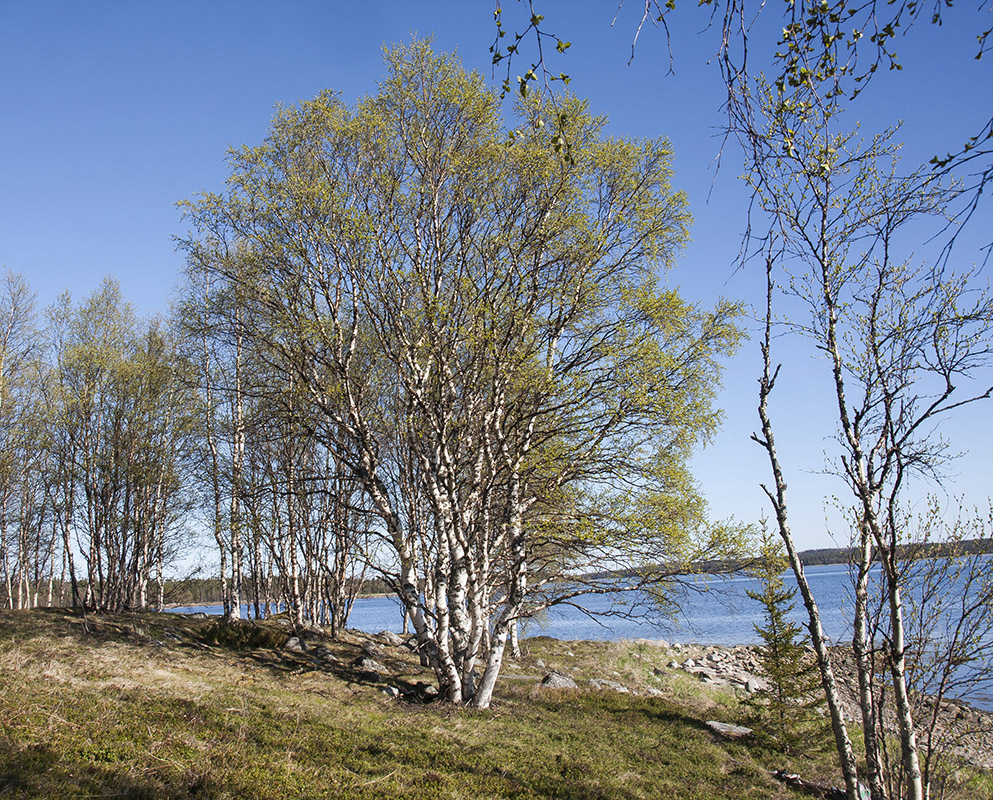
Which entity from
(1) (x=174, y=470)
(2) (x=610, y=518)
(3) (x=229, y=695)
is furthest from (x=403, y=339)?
(1) (x=174, y=470)

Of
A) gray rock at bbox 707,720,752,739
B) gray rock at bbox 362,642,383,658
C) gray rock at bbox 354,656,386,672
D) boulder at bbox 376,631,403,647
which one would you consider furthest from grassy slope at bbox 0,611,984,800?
boulder at bbox 376,631,403,647

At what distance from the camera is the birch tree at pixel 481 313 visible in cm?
986

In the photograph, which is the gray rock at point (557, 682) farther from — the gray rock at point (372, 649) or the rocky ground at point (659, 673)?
the gray rock at point (372, 649)

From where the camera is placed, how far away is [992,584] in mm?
5367

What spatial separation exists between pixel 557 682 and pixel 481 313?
8974mm

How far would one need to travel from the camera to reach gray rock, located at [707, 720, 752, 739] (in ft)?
34.5

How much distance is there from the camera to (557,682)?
1381 centimetres

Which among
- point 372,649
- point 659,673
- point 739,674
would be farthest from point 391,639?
point 739,674

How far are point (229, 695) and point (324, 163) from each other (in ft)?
28.0

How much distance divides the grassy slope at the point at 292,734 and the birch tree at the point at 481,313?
1.91 metres

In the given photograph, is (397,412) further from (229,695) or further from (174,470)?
(174,470)

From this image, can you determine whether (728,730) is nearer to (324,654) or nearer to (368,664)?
(368,664)

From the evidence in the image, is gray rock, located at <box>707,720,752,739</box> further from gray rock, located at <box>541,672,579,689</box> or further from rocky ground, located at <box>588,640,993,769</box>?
gray rock, located at <box>541,672,579,689</box>

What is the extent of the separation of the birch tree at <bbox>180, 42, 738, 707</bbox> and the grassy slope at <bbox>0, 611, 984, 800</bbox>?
6.27 ft
